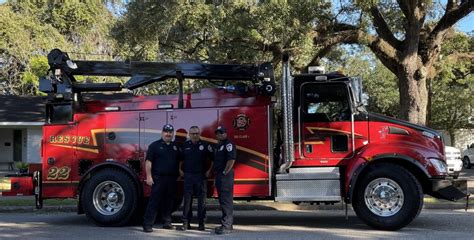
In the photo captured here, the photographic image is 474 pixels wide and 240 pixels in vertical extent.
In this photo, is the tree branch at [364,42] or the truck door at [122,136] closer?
the truck door at [122,136]

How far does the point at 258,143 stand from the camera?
966cm

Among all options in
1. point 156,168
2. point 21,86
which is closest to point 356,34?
point 156,168

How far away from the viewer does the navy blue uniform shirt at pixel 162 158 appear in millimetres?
9469

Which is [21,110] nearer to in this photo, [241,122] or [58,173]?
[58,173]

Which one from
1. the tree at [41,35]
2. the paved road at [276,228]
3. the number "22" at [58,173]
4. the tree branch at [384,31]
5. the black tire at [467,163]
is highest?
the tree at [41,35]

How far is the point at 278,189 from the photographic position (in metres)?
9.58

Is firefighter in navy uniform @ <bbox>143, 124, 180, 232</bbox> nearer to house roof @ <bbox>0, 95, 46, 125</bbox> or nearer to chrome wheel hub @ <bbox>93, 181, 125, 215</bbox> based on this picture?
chrome wheel hub @ <bbox>93, 181, 125, 215</bbox>

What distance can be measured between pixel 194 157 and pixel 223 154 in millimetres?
524

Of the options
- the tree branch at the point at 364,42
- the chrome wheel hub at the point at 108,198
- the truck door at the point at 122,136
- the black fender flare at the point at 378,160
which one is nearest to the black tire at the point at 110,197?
the chrome wheel hub at the point at 108,198

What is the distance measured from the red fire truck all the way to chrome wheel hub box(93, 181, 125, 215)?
0.02 metres

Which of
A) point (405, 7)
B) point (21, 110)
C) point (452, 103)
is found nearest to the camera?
point (405, 7)

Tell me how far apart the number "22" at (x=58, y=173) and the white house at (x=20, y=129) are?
17.2 meters

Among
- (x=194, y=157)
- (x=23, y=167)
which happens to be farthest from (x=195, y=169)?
(x=23, y=167)

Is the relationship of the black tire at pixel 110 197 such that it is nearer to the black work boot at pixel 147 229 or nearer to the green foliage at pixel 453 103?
the black work boot at pixel 147 229
